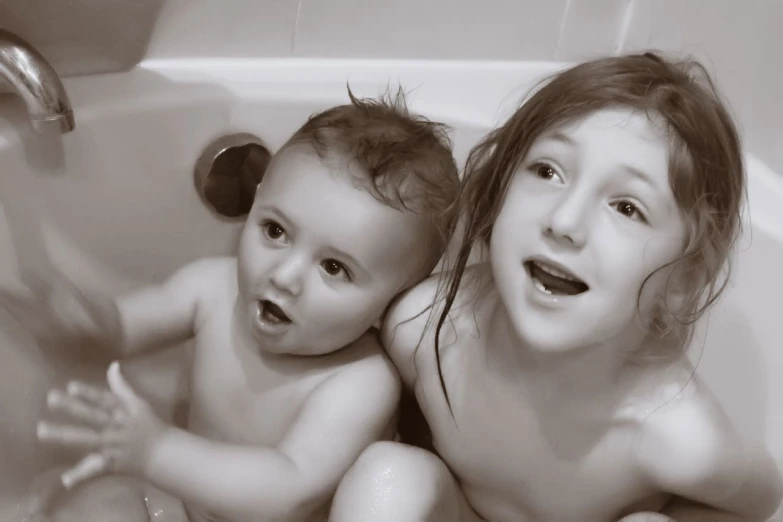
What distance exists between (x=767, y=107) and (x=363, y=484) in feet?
2.11

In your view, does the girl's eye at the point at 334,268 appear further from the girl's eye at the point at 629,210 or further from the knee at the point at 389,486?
the girl's eye at the point at 629,210

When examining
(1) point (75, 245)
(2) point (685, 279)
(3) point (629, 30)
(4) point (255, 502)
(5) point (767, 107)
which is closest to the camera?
(2) point (685, 279)

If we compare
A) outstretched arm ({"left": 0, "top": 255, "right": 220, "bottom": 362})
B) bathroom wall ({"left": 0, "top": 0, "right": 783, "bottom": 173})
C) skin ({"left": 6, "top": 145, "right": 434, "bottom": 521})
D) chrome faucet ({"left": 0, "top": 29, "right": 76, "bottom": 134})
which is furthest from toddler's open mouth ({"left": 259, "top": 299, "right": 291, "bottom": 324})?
bathroom wall ({"left": 0, "top": 0, "right": 783, "bottom": 173})

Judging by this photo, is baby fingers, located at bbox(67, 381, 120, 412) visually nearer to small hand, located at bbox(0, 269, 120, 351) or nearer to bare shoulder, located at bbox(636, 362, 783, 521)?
small hand, located at bbox(0, 269, 120, 351)

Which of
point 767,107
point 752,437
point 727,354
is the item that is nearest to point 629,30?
point 767,107

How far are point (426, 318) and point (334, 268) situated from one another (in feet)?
0.31

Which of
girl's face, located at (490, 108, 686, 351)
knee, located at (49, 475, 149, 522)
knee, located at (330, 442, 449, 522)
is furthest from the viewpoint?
knee, located at (49, 475, 149, 522)

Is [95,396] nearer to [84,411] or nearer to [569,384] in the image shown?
[84,411]

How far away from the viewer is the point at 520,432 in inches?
28.2

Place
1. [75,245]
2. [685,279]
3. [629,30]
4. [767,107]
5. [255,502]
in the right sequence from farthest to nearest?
[629,30], [767,107], [75,245], [255,502], [685,279]

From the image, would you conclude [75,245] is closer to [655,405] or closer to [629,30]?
[655,405]

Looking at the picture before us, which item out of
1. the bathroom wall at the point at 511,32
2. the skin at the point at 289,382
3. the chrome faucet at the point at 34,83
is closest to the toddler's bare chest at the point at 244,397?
the skin at the point at 289,382

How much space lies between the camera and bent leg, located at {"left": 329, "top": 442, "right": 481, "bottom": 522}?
69 centimetres

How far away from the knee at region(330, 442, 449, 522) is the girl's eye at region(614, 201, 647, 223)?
28cm
